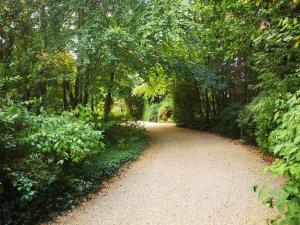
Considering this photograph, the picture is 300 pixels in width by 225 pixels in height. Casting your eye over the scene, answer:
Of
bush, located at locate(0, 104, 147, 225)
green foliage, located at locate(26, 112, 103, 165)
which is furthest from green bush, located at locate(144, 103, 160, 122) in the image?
green foliage, located at locate(26, 112, 103, 165)

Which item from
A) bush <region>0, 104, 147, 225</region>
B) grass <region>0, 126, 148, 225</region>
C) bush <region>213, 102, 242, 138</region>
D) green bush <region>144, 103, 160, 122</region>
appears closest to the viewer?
bush <region>0, 104, 147, 225</region>

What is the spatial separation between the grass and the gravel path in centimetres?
24

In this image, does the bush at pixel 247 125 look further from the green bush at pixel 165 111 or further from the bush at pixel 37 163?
the green bush at pixel 165 111

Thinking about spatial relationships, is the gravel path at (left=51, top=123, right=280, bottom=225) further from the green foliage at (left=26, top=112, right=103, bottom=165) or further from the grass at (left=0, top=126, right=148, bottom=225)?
the green foliage at (left=26, top=112, right=103, bottom=165)

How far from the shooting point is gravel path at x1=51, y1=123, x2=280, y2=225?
5.34 m

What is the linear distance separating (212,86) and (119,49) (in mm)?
6207

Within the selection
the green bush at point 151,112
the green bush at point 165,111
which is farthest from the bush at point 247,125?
the green bush at point 151,112

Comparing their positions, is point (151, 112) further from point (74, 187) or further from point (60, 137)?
point (60, 137)

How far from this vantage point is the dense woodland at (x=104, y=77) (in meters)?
4.73

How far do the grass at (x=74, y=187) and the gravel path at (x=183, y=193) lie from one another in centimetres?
24

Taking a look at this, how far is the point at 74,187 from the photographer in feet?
20.0

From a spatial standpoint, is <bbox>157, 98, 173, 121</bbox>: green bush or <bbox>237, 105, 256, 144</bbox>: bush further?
<bbox>157, 98, 173, 121</bbox>: green bush

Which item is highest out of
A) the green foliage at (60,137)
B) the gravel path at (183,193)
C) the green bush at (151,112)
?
the green bush at (151,112)

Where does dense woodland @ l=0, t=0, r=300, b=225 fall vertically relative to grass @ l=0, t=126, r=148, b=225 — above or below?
above
